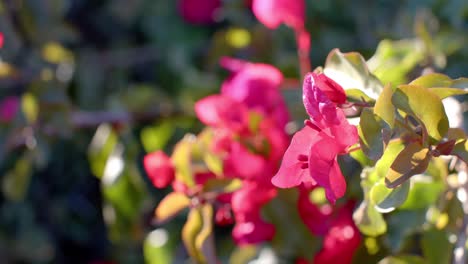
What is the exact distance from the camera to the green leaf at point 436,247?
2.56ft

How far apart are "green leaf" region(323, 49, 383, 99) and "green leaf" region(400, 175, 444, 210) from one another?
0.59 feet

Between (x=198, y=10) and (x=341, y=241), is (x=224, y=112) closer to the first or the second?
(x=341, y=241)

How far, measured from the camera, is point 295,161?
1.98 feet

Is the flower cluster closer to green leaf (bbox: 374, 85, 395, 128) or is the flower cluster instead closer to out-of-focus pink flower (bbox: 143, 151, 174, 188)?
out-of-focus pink flower (bbox: 143, 151, 174, 188)

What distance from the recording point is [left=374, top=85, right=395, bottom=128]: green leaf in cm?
60

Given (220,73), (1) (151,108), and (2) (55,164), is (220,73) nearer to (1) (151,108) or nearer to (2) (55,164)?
(1) (151,108)

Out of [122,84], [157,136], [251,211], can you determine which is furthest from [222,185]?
[122,84]

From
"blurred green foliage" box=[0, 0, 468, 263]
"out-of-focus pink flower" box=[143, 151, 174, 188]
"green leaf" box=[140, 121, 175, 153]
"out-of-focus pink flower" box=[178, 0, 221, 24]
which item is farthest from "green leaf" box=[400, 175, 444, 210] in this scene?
"out-of-focus pink flower" box=[178, 0, 221, 24]

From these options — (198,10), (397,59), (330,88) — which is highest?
(330,88)

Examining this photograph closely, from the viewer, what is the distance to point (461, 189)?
753mm

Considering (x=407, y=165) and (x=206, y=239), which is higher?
(x=407, y=165)

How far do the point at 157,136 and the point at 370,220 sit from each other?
2.05 feet

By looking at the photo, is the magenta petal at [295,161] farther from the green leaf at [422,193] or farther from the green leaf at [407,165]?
the green leaf at [422,193]

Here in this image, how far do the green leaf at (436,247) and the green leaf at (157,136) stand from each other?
23.2 inches
